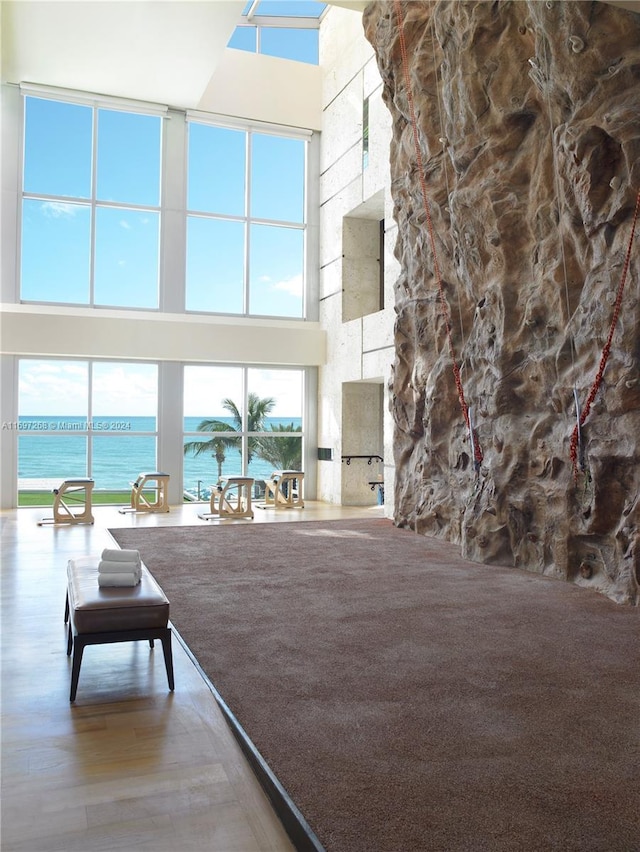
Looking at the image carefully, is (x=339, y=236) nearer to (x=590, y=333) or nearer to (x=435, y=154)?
(x=435, y=154)

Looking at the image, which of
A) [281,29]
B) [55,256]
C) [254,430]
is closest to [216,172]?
[55,256]

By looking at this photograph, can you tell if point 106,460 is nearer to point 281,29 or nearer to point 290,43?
point 290,43

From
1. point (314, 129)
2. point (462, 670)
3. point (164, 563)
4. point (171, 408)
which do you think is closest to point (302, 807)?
A: point (462, 670)

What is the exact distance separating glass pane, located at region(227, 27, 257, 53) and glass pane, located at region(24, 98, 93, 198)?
2322 centimetres

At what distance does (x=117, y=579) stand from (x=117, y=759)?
4.12 ft

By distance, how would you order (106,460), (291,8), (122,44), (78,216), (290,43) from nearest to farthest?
1. (122,44)
2. (291,8)
3. (290,43)
4. (78,216)
5. (106,460)

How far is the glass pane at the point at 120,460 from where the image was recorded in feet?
123

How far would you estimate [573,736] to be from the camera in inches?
126

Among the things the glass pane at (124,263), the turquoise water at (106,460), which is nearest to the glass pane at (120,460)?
the turquoise water at (106,460)

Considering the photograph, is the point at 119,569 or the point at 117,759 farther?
the point at 119,569

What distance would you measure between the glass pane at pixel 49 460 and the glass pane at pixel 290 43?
2455 centimetres

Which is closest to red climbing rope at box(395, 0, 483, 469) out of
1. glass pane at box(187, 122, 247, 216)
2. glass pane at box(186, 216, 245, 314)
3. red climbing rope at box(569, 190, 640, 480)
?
red climbing rope at box(569, 190, 640, 480)

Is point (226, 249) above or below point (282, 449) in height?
above

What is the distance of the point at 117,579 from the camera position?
4047 millimetres
